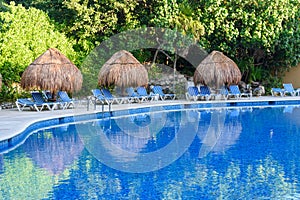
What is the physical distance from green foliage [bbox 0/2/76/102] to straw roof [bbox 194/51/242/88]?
538 centimetres

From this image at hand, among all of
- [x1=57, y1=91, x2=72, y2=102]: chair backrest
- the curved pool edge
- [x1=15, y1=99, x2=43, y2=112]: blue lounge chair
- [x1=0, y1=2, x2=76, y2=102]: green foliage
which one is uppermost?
[x1=0, y1=2, x2=76, y2=102]: green foliage

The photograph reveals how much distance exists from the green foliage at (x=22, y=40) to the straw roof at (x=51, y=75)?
66.1 inches

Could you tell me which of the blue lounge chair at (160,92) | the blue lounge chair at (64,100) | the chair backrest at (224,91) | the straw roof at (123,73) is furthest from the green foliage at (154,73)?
the blue lounge chair at (64,100)

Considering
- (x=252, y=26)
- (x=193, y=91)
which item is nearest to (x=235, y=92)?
(x=193, y=91)

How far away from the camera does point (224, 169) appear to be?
846 cm

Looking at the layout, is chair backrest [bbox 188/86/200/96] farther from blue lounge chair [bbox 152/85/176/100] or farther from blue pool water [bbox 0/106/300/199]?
blue pool water [bbox 0/106/300/199]

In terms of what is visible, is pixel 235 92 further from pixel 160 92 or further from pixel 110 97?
pixel 110 97

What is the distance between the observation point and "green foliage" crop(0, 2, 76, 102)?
1875cm

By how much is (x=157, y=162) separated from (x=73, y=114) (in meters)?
6.24

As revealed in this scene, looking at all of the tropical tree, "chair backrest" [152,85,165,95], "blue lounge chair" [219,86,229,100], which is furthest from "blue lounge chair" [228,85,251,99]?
"chair backrest" [152,85,165,95]

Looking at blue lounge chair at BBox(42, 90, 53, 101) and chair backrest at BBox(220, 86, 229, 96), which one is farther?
chair backrest at BBox(220, 86, 229, 96)

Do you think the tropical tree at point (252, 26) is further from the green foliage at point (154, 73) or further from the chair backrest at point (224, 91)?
the chair backrest at point (224, 91)

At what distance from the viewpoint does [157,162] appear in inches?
359

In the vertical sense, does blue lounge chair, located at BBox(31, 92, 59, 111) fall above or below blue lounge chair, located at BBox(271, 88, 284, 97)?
below
